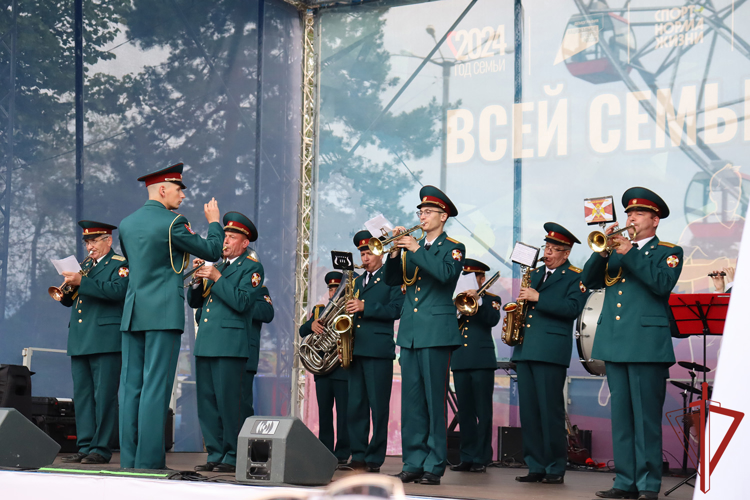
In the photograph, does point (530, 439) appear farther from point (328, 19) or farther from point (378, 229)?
point (328, 19)

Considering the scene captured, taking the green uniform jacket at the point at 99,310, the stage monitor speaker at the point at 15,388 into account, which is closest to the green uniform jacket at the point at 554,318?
the green uniform jacket at the point at 99,310

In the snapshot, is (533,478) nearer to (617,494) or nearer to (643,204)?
(617,494)

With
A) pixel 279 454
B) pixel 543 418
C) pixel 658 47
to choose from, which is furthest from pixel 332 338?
pixel 658 47

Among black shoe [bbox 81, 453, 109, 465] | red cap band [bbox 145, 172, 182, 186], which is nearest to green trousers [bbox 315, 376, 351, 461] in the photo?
black shoe [bbox 81, 453, 109, 465]

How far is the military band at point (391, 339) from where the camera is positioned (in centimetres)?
461

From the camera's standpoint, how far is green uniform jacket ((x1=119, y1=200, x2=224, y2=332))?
4.90 metres

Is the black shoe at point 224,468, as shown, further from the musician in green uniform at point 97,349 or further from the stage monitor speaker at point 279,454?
the stage monitor speaker at point 279,454

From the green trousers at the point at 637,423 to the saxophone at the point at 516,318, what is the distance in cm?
134

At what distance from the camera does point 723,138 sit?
8.30 m

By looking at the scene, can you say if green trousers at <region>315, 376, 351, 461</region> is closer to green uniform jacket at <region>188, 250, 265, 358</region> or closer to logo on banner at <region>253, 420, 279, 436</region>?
green uniform jacket at <region>188, 250, 265, 358</region>

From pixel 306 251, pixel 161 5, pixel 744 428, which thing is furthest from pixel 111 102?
pixel 744 428

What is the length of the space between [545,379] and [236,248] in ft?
8.05

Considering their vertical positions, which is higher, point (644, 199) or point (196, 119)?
point (196, 119)

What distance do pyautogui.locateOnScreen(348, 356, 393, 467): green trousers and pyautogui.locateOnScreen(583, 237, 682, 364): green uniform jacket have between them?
214 centimetres
